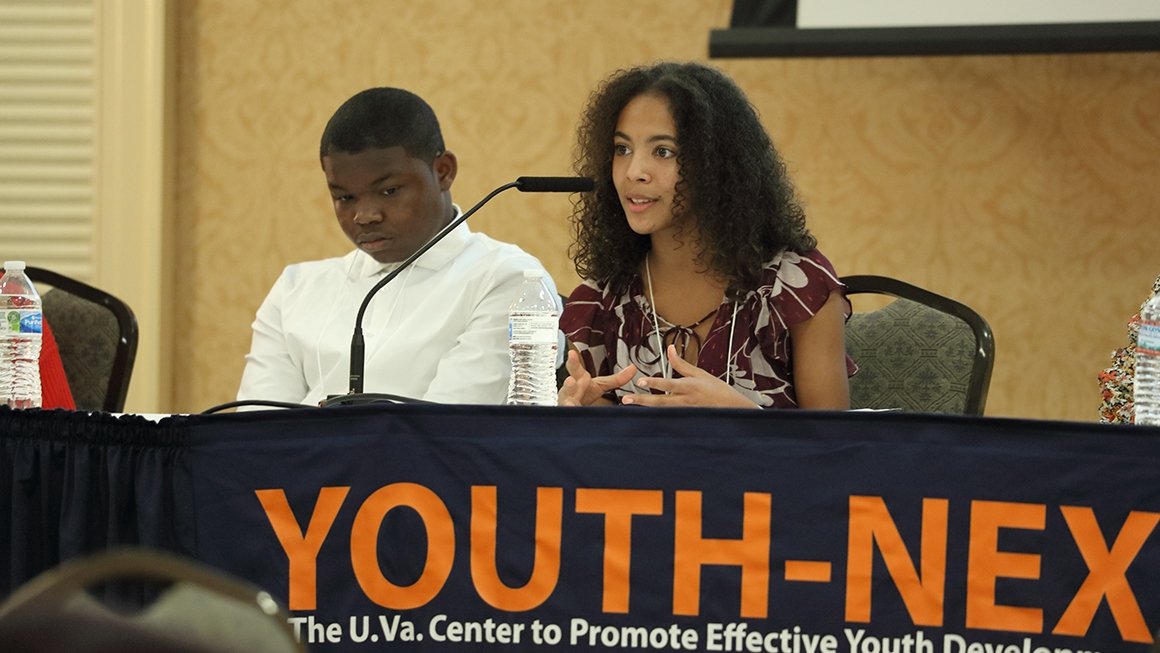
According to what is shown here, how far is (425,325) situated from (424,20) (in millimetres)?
1484

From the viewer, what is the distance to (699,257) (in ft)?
7.40

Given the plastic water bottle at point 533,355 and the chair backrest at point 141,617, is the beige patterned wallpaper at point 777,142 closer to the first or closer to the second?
the plastic water bottle at point 533,355

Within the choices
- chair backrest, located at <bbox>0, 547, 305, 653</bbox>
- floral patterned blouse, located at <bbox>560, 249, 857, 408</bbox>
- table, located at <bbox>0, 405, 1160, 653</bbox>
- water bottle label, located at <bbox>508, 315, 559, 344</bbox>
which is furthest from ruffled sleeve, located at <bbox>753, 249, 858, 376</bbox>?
chair backrest, located at <bbox>0, 547, 305, 653</bbox>

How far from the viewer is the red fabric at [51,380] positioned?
2293 millimetres

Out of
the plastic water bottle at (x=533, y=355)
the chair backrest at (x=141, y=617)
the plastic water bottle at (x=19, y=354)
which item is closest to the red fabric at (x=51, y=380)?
the plastic water bottle at (x=19, y=354)

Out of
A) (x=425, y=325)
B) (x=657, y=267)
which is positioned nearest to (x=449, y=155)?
(x=425, y=325)

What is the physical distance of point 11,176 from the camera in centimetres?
383

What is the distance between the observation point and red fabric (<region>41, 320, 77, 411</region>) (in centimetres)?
229

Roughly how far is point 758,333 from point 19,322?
1.22m

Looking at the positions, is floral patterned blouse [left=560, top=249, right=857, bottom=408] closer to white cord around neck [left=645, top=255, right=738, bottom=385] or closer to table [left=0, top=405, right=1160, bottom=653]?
white cord around neck [left=645, top=255, right=738, bottom=385]

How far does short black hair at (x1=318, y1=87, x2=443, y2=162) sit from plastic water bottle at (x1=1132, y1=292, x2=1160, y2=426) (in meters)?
1.42

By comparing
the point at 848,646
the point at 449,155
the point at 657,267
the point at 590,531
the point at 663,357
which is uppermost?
the point at 449,155

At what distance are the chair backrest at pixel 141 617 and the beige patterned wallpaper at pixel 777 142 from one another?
299 centimetres

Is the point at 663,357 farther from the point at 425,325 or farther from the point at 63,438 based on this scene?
the point at 63,438
